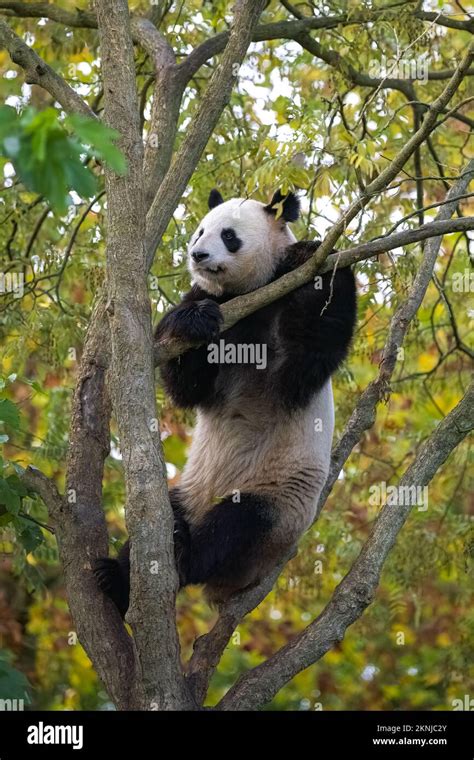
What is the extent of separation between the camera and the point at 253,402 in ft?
21.3

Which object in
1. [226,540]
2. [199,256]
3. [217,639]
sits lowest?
[217,639]

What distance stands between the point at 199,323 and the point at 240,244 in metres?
1.25

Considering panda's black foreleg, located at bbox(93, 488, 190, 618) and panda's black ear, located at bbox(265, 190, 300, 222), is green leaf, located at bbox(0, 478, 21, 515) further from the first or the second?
panda's black ear, located at bbox(265, 190, 300, 222)

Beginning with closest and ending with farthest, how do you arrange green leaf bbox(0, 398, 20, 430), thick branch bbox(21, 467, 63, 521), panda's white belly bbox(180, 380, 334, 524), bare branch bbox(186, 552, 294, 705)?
1. green leaf bbox(0, 398, 20, 430)
2. bare branch bbox(186, 552, 294, 705)
3. thick branch bbox(21, 467, 63, 521)
4. panda's white belly bbox(180, 380, 334, 524)

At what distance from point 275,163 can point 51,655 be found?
30.5 feet

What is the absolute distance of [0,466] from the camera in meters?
4.63

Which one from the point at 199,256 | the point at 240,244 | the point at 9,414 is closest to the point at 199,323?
the point at 199,256

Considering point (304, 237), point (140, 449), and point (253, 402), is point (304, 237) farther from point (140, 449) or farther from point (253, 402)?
point (140, 449)

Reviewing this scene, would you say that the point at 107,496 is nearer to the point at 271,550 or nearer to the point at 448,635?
the point at 271,550

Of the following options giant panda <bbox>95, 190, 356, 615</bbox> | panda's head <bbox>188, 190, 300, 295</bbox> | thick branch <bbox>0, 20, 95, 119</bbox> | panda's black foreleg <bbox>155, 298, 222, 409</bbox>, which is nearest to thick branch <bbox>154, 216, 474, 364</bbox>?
panda's black foreleg <bbox>155, 298, 222, 409</bbox>

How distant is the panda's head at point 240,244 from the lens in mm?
6309

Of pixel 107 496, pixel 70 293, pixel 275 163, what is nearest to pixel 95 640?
pixel 275 163

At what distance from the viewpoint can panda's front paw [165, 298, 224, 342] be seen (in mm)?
5266

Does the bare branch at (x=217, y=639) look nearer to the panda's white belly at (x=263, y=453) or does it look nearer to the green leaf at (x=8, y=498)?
the panda's white belly at (x=263, y=453)
